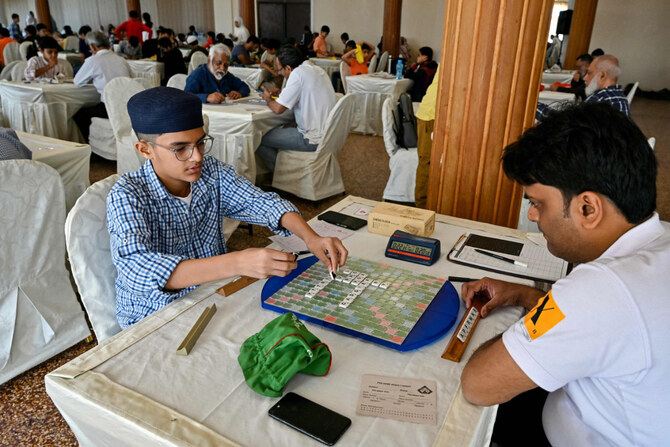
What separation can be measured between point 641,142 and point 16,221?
191 centimetres

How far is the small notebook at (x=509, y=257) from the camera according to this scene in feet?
4.39

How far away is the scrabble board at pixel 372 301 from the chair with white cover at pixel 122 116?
2.68 metres

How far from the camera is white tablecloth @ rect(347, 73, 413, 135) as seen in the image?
20.3 ft

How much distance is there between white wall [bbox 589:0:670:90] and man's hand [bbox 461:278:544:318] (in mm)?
12570

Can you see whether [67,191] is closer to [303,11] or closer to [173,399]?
[173,399]

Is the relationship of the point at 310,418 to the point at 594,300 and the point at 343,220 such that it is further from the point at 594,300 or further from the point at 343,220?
the point at 343,220

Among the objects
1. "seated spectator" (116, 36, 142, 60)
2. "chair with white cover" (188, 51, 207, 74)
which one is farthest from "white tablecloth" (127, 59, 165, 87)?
"seated spectator" (116, 36, 142, 60)

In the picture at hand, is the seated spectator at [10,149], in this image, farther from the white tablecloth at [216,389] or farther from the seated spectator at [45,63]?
the seated spectator at [45,63]

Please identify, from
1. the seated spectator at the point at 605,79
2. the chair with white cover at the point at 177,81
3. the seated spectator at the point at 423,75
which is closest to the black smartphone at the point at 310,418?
the seated spectator at the point at 605,79

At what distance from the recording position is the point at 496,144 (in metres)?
1.84

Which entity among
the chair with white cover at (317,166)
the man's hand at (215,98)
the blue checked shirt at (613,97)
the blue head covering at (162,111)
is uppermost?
the blue head covering at (162,111)

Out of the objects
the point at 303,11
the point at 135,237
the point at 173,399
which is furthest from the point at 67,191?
the point at 303,11

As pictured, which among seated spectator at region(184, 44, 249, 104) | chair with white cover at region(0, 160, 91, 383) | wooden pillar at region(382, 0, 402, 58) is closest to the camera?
chair with white cover at region(0, 160, 91, 383)

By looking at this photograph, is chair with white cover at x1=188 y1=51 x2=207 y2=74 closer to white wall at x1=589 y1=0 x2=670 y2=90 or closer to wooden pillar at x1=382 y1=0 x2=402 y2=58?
wooden pillar at x1=382 y1=0 x2=402 y2=58
